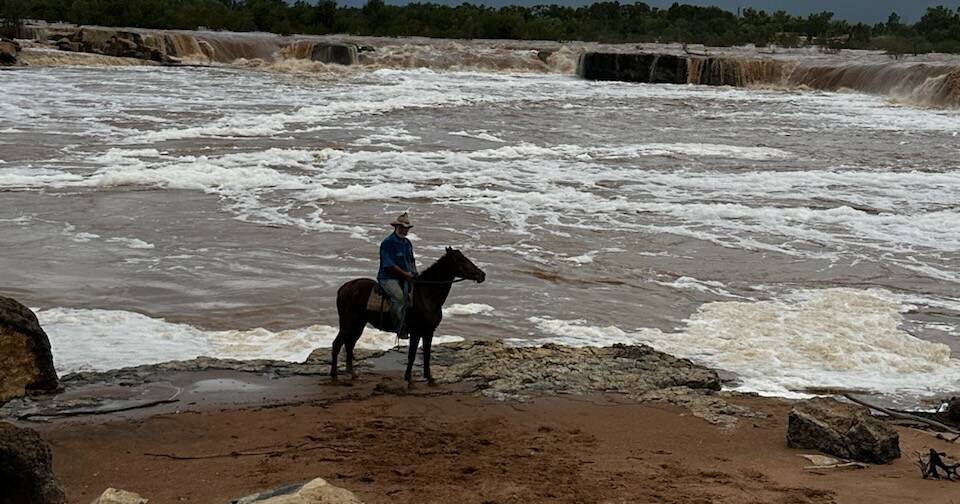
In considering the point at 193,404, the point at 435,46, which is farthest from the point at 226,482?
the point at 435,46

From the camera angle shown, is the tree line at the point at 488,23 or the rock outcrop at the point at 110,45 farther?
the tree line at the point at 488,23

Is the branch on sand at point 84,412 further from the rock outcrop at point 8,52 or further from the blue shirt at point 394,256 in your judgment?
the rock outcrop at point 8,52

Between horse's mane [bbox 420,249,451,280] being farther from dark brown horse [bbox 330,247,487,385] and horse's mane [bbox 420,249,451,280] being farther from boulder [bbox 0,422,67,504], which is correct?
boulder [bbox 0,422,67,504]

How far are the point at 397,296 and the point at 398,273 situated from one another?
0.19 m

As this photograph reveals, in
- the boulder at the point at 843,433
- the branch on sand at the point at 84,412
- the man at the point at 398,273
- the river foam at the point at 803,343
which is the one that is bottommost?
Result: the river foam at the point at 803,343

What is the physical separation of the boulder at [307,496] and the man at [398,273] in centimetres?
296

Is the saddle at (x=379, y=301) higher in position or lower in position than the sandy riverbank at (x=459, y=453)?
higher

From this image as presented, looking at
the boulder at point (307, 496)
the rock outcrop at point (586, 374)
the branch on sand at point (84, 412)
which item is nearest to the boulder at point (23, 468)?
the boulder at point (307, 496)

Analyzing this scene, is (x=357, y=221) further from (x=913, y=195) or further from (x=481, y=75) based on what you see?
(x=481, y=75)

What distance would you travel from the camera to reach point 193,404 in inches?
310

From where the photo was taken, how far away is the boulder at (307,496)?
491 centimetres

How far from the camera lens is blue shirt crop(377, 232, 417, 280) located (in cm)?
804

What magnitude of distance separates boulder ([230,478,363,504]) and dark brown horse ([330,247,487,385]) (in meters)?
3.05

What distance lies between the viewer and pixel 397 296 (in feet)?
26.4
